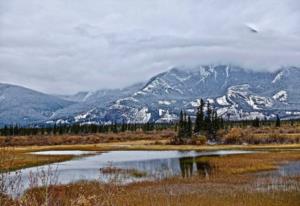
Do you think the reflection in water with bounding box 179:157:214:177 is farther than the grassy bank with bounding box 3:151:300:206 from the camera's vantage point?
Yes

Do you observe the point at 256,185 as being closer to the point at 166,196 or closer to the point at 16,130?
the point at 166,196

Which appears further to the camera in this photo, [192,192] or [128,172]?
[128,172]

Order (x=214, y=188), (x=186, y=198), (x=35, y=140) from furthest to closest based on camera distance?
(x=35, y=140) < (x=214, y=188) < (x=186, y=198)

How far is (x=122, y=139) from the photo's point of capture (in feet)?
447

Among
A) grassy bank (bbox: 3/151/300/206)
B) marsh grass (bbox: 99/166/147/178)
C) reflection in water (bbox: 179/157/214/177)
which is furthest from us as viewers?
reflection in water (bbox: 179/157/214/177)

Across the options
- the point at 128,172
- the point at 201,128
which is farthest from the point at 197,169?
the point at 201,128

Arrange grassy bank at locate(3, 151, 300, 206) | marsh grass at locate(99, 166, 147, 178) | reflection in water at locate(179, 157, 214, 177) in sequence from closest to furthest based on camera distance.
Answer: grassy bank at locate(3, 151, 300, 206)
marsh grass at locate(99, 166, 147, 178)
reflection in water at locate(179, 157, 214, 177)

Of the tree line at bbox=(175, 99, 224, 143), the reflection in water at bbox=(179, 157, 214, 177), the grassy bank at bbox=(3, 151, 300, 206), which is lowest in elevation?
the reflection in water at bbox=(179, 157, 214, 177)

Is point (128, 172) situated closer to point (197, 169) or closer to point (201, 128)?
point (197, 169)

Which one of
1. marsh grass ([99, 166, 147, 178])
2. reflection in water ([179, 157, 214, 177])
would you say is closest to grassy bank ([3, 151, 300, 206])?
reflection in water ([179, 157, 214, 177])

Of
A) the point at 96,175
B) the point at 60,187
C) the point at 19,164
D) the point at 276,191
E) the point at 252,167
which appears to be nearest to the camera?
the point at 276,191

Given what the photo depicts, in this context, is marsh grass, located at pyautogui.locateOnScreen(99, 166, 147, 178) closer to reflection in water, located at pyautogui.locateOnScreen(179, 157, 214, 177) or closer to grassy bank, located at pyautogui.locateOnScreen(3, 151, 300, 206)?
reflection in water, located at pyautogui.locateOnScreen(179, 157, 214, 177)

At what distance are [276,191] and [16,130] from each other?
159m

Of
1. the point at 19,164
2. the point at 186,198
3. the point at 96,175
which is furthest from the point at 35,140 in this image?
the point at 186,198
